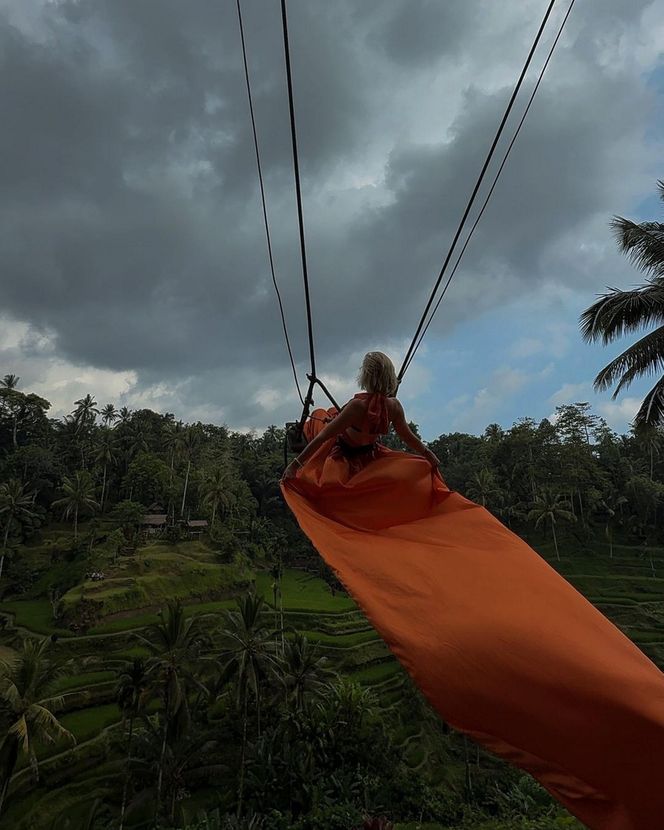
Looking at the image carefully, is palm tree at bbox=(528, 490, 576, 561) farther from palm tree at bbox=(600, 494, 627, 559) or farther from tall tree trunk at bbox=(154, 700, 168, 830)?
tall tree trunk at bbox=(154, 700, 168, 830)

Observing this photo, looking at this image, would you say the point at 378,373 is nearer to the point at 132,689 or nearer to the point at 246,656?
the point at 246,656

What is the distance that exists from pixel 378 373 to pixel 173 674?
1767 centimetres

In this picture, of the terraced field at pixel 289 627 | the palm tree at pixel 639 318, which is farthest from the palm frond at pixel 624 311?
the terraced field at pixel 289 627

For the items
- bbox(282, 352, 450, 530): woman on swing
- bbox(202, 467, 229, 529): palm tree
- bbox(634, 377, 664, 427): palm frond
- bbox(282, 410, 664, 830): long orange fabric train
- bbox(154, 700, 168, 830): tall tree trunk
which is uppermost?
bbox(202, 467, 229, 529): palm tree

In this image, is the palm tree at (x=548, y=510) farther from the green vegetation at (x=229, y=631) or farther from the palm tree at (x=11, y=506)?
the palm tree at (x=11, y=506)

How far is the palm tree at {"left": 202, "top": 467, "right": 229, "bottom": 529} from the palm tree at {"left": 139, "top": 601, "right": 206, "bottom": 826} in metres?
23.3

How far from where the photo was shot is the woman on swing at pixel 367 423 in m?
2.78

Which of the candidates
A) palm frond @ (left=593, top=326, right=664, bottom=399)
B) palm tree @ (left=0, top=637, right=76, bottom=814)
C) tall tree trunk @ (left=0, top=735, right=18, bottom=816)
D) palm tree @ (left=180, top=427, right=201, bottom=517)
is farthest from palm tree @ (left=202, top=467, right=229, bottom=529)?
palm frond @ (left=593, top=326, right=664, bottom=399)

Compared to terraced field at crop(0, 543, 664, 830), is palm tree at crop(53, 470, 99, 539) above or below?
above

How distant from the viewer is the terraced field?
685 inches

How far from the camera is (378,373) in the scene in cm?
277

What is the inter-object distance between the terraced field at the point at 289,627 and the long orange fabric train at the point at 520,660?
67.0 feet

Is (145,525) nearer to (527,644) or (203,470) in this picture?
(203,470)

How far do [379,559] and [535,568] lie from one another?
2.06 ft
